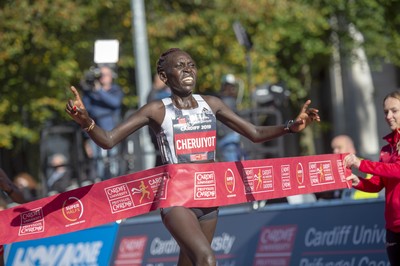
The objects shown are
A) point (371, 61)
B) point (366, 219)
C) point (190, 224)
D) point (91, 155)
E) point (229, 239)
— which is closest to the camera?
point (190, 224)

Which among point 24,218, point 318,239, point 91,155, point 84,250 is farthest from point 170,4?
point 24,218

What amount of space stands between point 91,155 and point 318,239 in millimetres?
6153

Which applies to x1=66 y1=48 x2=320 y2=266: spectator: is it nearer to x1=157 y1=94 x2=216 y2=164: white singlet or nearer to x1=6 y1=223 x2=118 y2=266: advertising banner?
x1=157 y1=94 x2=216 y2=164: white singlet

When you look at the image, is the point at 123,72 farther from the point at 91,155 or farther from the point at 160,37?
the point at 91,155

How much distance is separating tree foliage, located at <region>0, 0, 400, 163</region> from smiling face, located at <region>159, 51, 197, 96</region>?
12.3 m

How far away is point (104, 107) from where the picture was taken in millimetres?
15242

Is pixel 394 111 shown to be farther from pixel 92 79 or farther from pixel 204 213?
pixel 92 79

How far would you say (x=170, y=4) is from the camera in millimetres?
23188

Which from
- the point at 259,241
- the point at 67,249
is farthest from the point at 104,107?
the point at 259,241

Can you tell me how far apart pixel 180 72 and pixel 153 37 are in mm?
13894

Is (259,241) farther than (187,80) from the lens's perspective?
Yes

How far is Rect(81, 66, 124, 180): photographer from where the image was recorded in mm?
15133

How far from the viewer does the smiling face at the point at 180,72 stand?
8.66 metres

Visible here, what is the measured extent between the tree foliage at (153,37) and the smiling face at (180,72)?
12.3 meters
